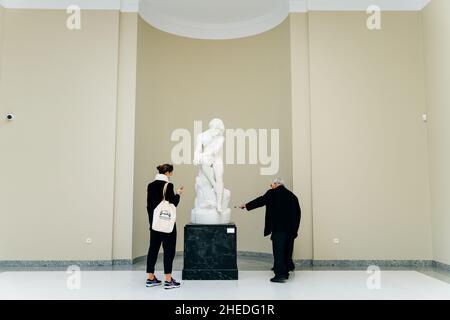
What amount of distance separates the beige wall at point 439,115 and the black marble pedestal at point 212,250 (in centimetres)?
368

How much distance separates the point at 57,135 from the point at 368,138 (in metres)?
5.71

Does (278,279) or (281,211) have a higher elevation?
(281,211)

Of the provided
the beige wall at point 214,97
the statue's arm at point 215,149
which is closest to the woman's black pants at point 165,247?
the statue's arm at point 215,149

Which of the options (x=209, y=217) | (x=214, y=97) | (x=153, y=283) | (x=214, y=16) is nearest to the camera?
(x=153, y=283)

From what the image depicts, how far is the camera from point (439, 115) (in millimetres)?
6504

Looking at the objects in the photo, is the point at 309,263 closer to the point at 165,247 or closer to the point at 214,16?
the point at 165,247

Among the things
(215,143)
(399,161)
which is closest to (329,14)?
(399,161)

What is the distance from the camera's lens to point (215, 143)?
5.88 m

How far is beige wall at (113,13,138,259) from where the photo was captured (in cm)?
689

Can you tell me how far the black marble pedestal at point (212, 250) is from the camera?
5414 millimetres

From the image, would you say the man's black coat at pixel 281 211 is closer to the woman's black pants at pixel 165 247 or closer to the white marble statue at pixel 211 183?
the white marble statue at pixel 211 183

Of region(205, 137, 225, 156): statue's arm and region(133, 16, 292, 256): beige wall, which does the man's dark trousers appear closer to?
region(205, 137, 225, 156): statue's arm

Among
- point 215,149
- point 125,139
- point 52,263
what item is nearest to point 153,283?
point 215,149
